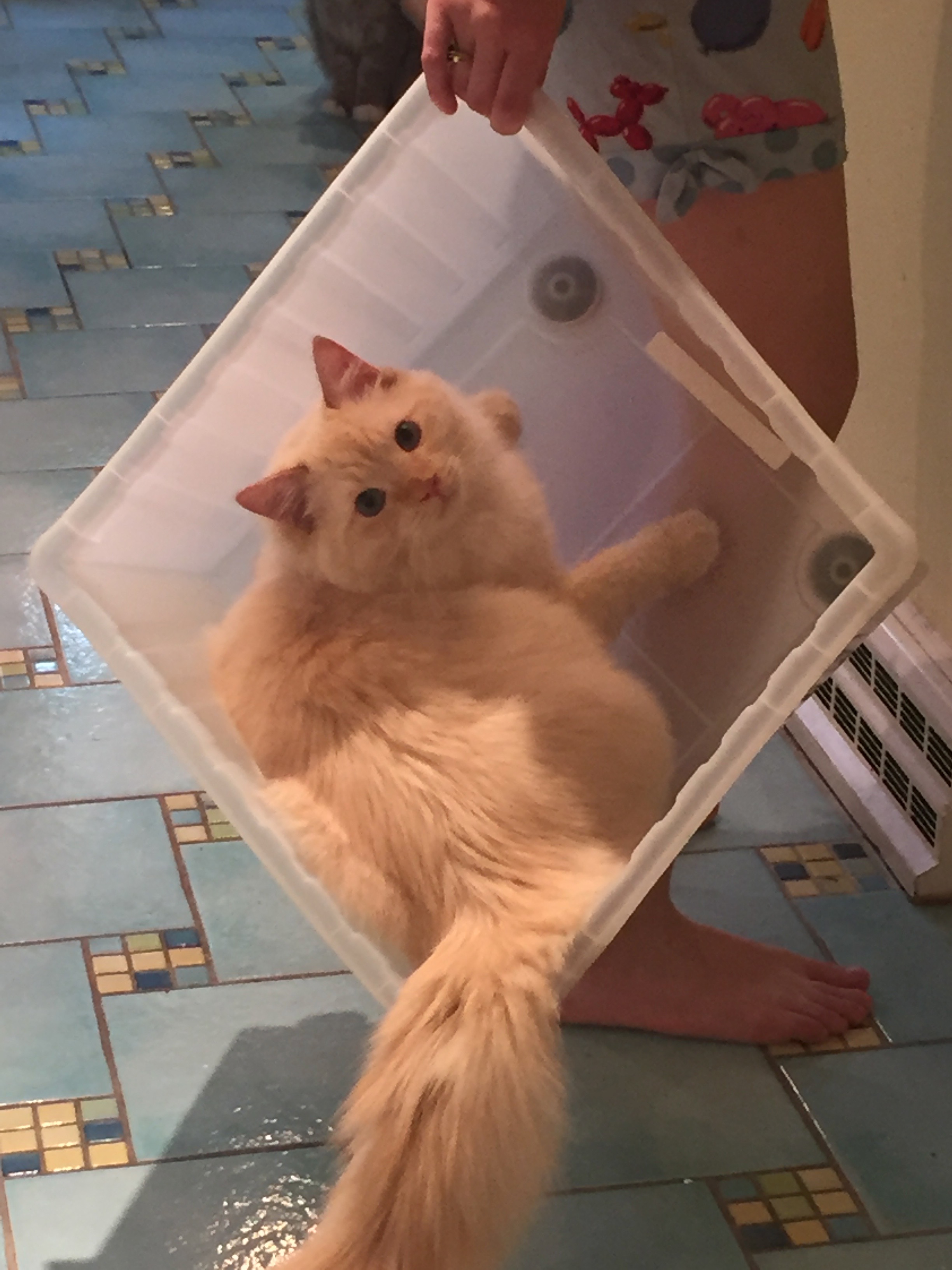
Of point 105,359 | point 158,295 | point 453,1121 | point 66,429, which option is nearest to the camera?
point 453,1121

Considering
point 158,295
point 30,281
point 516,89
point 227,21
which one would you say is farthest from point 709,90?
point 227,21

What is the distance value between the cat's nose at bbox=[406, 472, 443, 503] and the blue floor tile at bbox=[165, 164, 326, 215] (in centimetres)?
150

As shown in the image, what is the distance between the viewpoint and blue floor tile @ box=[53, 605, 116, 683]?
1.32 m

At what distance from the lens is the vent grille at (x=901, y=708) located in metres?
1.14

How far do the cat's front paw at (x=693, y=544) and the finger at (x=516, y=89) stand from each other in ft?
1.05

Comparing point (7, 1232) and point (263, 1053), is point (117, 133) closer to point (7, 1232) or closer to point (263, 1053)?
point (263, 1053)

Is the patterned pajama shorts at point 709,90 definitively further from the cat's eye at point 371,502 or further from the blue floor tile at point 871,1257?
the blue floor tile at point 871,1257

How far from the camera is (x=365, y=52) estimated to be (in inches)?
91.6

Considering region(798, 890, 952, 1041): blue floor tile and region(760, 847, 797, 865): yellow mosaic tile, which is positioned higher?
region(798, 890, 952, 1041): blue floor tile

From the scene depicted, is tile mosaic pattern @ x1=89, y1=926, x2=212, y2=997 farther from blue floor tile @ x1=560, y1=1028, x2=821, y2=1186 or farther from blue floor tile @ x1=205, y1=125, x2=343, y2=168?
blue floor tile @ x1=205, y1=125, x2=343, y2=168

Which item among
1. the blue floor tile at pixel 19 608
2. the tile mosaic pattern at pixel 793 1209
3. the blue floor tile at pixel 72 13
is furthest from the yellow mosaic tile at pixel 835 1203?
the blue floor tile at pixel 72 13

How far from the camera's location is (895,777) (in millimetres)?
1203

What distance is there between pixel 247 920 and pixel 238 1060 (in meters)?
0.14

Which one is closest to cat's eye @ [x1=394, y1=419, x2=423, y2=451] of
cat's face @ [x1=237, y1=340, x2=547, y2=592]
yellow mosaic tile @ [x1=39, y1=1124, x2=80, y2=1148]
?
cat's face @ [x1=237, y1=340, x2=547, y2=592]
